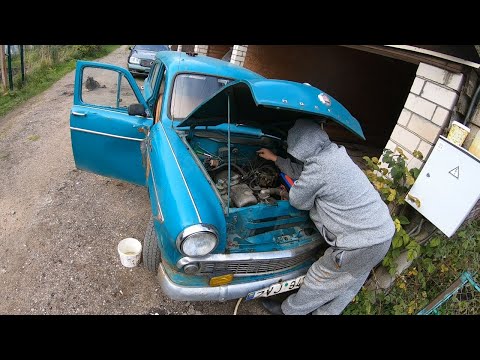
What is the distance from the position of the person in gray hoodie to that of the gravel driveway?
0.92 m

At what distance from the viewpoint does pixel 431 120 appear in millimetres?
2887

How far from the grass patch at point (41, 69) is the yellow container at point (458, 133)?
797 cm

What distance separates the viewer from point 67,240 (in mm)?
3428

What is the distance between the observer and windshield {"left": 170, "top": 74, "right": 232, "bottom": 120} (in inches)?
139

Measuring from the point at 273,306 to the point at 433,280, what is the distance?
1.47 m

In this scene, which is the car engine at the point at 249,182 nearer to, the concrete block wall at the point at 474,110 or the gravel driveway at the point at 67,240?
the gravel driveway at the point at 67,240

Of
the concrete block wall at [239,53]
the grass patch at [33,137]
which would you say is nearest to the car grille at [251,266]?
the grass patch at [33,137]

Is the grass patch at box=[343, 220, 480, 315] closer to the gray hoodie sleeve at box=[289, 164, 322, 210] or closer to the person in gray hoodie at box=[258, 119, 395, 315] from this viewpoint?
the person in gray hoodie at box=[258, 119, 395, 315]

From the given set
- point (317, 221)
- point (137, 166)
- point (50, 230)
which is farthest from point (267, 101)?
point (50, 230)

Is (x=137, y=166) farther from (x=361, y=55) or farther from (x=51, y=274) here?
(x=361, y=55)

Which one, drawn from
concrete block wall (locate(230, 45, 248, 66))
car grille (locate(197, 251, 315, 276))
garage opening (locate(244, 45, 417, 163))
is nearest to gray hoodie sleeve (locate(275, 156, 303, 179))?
car grille (locate(197, 251, 315, 276))

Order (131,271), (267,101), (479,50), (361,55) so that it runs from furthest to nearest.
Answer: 1. (361,55)
2. (131,271)
3. (479,50)
4. (267,101)

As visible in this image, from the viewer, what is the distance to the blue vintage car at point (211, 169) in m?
2.23

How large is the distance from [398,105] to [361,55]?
5.50 feet
